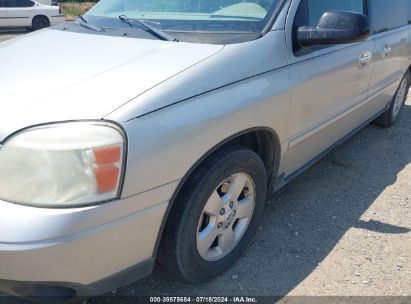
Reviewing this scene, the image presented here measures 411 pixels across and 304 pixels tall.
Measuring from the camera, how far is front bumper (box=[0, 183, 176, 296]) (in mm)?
1648

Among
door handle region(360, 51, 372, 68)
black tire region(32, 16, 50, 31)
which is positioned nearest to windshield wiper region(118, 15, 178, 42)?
door handle region(360, 51, 372, 68)

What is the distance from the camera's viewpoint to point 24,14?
17.0 m

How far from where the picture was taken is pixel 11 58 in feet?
7.73

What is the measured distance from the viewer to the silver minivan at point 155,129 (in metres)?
1.70

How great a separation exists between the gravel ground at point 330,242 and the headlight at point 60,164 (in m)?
0.91

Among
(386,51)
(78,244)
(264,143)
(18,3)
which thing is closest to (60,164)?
(78,244)

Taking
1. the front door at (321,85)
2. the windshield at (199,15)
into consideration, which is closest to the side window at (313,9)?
the front door at (321,85)

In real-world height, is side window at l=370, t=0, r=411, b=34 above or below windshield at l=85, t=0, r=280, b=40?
below

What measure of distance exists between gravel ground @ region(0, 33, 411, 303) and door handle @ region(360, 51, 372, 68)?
1.00 m

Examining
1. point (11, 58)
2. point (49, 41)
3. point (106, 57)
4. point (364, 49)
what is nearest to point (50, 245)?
point (106, 57)

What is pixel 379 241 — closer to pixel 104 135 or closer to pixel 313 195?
pixel 313 195

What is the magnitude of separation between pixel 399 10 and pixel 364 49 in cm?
137

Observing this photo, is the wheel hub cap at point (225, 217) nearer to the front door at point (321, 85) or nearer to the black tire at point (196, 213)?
the black tire at point (196, 213)

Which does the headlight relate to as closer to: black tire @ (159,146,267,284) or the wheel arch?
black tire @ (159,146,267,284)
